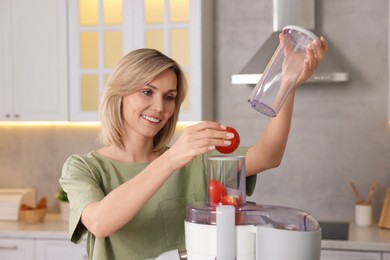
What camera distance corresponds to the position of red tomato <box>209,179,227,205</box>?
4.59 feet

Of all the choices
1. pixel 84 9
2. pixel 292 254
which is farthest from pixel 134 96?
pixel 84 9

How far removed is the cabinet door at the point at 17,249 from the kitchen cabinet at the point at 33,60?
0.71 m

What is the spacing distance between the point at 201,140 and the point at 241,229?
9.4 inches

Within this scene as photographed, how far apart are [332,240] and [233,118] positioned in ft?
3.33

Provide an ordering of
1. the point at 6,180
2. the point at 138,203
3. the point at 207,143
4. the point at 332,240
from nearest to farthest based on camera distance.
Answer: the point at 207,143, the point at 138,203, the point at 332,240, the point at 6,180

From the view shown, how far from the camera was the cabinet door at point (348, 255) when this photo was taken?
10.1 ft

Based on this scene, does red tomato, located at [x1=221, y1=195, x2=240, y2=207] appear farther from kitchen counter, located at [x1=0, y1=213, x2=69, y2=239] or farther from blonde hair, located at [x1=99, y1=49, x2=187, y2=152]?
kitchen counter, located at [x1=0, y1=213, x2=69, y2=239]

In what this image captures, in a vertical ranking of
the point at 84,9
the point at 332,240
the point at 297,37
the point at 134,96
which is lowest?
the point at 332,240

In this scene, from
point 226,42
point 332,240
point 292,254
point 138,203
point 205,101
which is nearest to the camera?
point 292,254

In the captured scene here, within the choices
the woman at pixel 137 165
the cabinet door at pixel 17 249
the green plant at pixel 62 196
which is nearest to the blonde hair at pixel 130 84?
the woman at pixel 137 165

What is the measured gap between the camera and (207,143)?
4.79 ft

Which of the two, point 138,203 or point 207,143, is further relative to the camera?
point 138,203

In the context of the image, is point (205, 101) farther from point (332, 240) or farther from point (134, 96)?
point (134, 96)

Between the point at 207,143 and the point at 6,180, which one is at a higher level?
the point at 207,143
